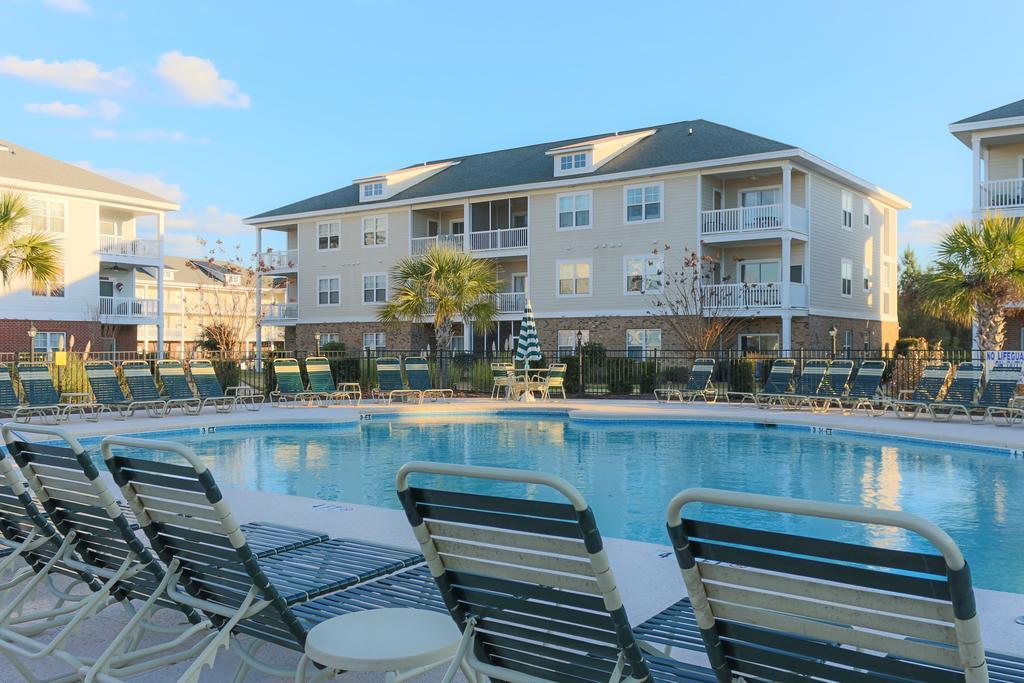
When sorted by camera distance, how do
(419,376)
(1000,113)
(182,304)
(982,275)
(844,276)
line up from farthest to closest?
1. (182,304)
2. (844,276)
3. (1000,113)
4. (419,376)
5. (982,275)

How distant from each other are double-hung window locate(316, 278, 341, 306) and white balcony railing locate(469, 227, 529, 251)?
294 inches

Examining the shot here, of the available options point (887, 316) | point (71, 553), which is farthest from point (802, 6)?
point (71, 553)

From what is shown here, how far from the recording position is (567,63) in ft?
86.5

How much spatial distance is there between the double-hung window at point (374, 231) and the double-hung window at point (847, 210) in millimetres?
18566

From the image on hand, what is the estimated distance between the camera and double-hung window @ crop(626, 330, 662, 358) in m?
29.3

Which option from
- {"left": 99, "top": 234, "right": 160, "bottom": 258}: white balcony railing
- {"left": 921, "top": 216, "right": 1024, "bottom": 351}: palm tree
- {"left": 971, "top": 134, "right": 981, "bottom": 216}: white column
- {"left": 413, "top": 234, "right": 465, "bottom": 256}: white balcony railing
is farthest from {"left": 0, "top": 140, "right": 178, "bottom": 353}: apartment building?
{"left": 971, "top": 134, "right": 981, "bottom": 216}: white column

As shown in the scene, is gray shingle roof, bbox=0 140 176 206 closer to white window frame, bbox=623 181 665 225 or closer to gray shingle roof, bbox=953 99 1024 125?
white window frame, bbox=623 181 665 225

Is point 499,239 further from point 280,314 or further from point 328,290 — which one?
point 280,314

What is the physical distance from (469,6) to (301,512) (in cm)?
2147

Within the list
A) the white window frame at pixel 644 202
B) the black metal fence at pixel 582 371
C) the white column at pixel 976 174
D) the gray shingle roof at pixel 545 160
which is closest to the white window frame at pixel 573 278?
the white window frame at pixel 644 202

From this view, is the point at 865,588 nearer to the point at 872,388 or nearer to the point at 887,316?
the point at 872,388

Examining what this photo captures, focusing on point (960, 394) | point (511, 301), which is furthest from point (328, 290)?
point (960, 394)

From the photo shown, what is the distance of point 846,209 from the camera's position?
3159cm

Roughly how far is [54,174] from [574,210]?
20278 millimetres
